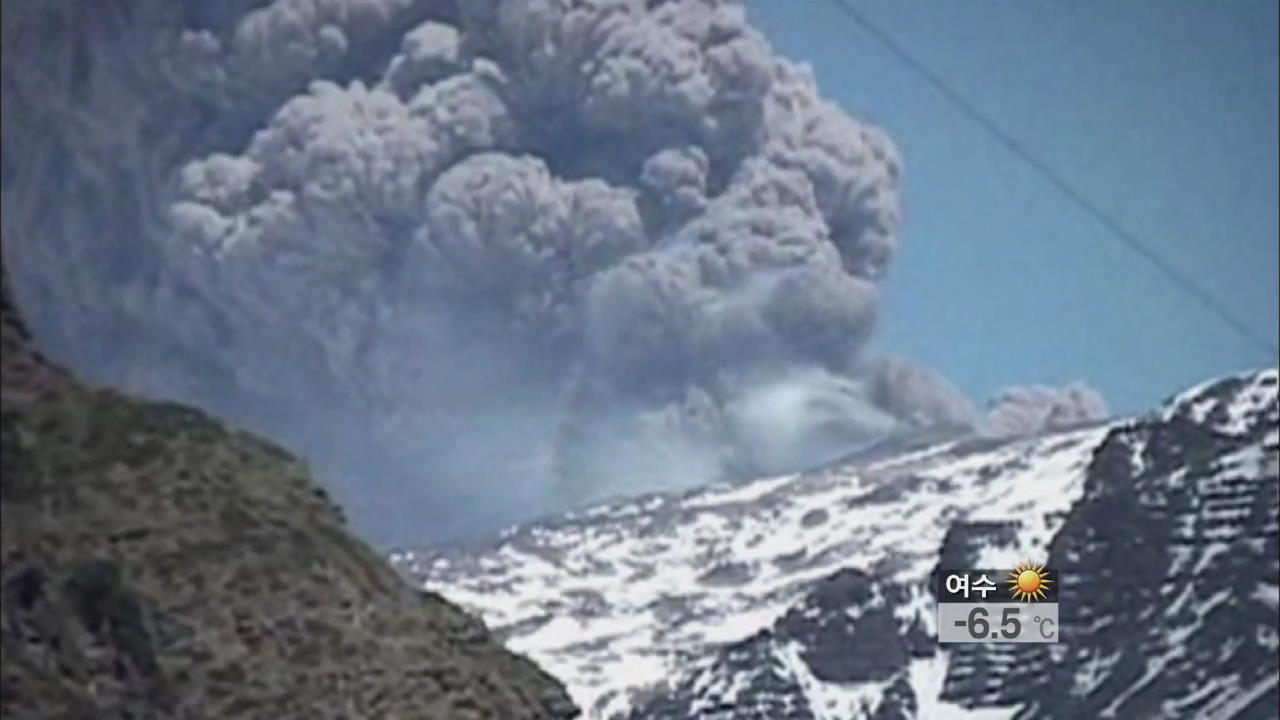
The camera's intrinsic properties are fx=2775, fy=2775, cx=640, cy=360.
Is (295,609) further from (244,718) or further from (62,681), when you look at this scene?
(62,681)

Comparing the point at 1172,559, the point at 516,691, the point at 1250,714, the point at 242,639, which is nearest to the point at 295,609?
the point at 242,639

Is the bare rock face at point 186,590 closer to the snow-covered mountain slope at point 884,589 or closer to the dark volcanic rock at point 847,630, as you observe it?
the snow-covered mountain slope at point 884,589

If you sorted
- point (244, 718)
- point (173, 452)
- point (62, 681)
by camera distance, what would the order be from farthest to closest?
point (173, 452), point (244, 718), point (62, 681)
